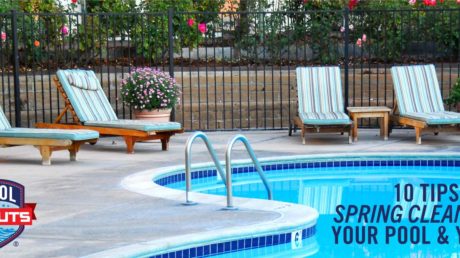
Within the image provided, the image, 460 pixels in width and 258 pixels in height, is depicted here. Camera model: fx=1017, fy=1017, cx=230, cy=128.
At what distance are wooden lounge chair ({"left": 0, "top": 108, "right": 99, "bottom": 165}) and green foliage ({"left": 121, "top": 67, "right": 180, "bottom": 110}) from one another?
6.40ft

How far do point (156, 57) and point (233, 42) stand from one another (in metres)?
1.96

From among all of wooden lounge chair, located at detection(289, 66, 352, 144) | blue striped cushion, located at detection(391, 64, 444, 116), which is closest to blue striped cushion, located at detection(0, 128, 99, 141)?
wooden lounge chair, located at detection(289, 66, 352, 144)

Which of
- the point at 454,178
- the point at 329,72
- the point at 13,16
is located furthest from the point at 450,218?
the point at 13,16

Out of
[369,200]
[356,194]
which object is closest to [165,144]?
[356,194]

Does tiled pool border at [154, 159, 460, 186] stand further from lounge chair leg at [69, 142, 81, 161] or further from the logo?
the logo

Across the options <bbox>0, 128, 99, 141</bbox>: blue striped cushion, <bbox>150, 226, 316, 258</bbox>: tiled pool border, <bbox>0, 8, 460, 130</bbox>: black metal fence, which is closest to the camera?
<bbox>150, 226, 316, 258</bbox>: tiled pool border

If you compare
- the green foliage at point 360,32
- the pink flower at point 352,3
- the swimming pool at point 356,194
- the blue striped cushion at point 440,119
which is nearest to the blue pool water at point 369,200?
the swimming pool at point 356,194

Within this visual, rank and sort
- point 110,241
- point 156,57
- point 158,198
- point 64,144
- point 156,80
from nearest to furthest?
point 110,241 < point 158,198 < point 64,144 < point 156,80 < point 156,57

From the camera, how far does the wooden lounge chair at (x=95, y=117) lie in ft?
39.1

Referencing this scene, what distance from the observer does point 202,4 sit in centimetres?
1794

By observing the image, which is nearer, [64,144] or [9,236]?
[9,236]

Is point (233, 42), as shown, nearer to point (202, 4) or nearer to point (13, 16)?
point (202, 4)

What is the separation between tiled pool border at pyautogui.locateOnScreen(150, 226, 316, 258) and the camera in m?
6.78

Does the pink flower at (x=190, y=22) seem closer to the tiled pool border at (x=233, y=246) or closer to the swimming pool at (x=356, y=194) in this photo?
the swimming pool at (x=356, y=194)
